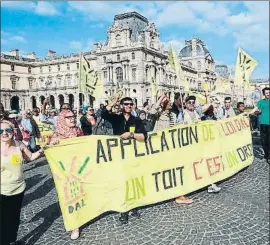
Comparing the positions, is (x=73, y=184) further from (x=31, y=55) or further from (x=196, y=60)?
(x=196, y=60)

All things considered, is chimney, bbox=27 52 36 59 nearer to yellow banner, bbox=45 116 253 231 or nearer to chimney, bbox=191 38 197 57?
chimney, bbox=191 38 197 57

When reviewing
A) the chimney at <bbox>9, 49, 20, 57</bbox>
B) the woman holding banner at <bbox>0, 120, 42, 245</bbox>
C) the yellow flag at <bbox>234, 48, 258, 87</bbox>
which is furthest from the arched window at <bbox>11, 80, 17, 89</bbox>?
the woman holding banner at <bbox>0, 120, 42, 245</bbox>

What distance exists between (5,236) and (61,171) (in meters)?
1.04

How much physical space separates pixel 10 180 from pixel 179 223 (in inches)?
98.7

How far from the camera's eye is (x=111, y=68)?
61.5 metres

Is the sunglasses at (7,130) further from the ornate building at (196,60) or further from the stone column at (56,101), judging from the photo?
the ornate building at (196,60)

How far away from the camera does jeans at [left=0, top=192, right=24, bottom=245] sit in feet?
12.2

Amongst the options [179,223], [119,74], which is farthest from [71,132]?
[119,74]

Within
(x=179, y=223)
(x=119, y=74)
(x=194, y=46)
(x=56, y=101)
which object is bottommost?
(x=179, y=223)

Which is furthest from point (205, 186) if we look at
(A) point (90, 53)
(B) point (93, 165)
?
(A) point (90, 53)

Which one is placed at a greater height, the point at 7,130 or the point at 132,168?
the point at 7,130

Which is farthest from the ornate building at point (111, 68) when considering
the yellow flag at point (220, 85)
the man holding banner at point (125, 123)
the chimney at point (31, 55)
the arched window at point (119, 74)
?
the man holding banner at point (125, 123)

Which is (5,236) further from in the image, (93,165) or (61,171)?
(93,165)

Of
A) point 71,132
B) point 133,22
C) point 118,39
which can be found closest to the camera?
point 71,132
